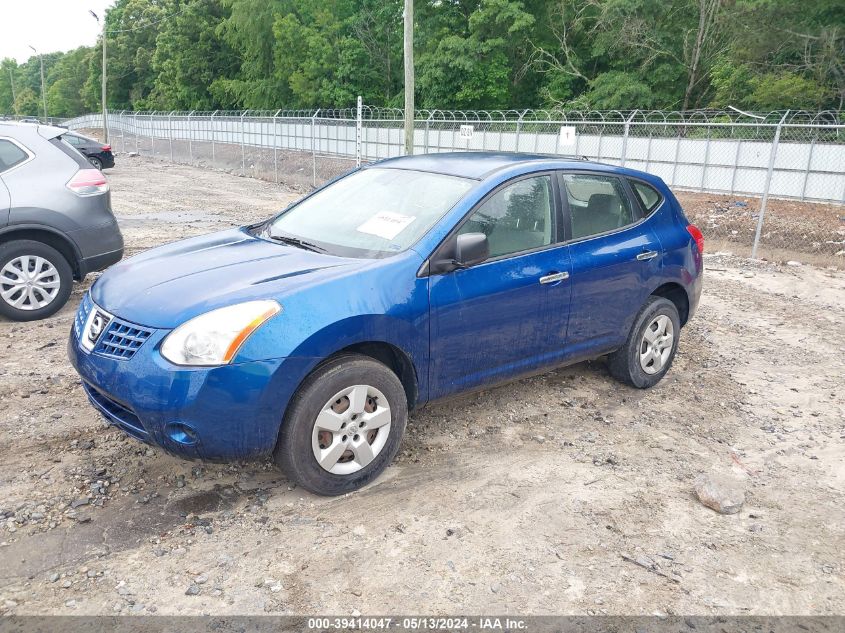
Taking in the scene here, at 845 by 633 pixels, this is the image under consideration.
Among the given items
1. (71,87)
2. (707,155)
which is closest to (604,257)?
(707,155)

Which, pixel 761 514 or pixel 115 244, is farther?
pixel 115 244

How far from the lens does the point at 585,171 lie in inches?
190

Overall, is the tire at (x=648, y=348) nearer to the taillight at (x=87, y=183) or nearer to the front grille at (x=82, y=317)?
the front grille at (x=82, y=317)

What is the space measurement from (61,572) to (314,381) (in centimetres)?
133

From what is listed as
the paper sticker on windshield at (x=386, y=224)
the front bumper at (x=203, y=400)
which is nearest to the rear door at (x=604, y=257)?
the paper sticker on windshield at (x=386, y=224)

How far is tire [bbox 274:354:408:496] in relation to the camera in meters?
3.40

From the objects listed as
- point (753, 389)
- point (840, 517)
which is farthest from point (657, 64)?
point (840, 517)

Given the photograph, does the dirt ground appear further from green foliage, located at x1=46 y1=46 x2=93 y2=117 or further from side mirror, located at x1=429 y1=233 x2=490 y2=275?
green foliage, located at x1=46 y1=46 x2=93 y2=117

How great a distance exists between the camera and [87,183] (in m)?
6.73

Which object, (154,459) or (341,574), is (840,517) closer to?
(341,574)

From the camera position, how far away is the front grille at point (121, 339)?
332cm

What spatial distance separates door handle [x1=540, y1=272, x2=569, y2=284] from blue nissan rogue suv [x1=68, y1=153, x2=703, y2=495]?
1 cm

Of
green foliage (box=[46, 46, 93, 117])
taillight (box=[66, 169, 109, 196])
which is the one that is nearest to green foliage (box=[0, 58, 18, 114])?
green foliage (box=[46, 46, 93, 117])

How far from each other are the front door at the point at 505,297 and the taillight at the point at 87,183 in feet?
14.2
